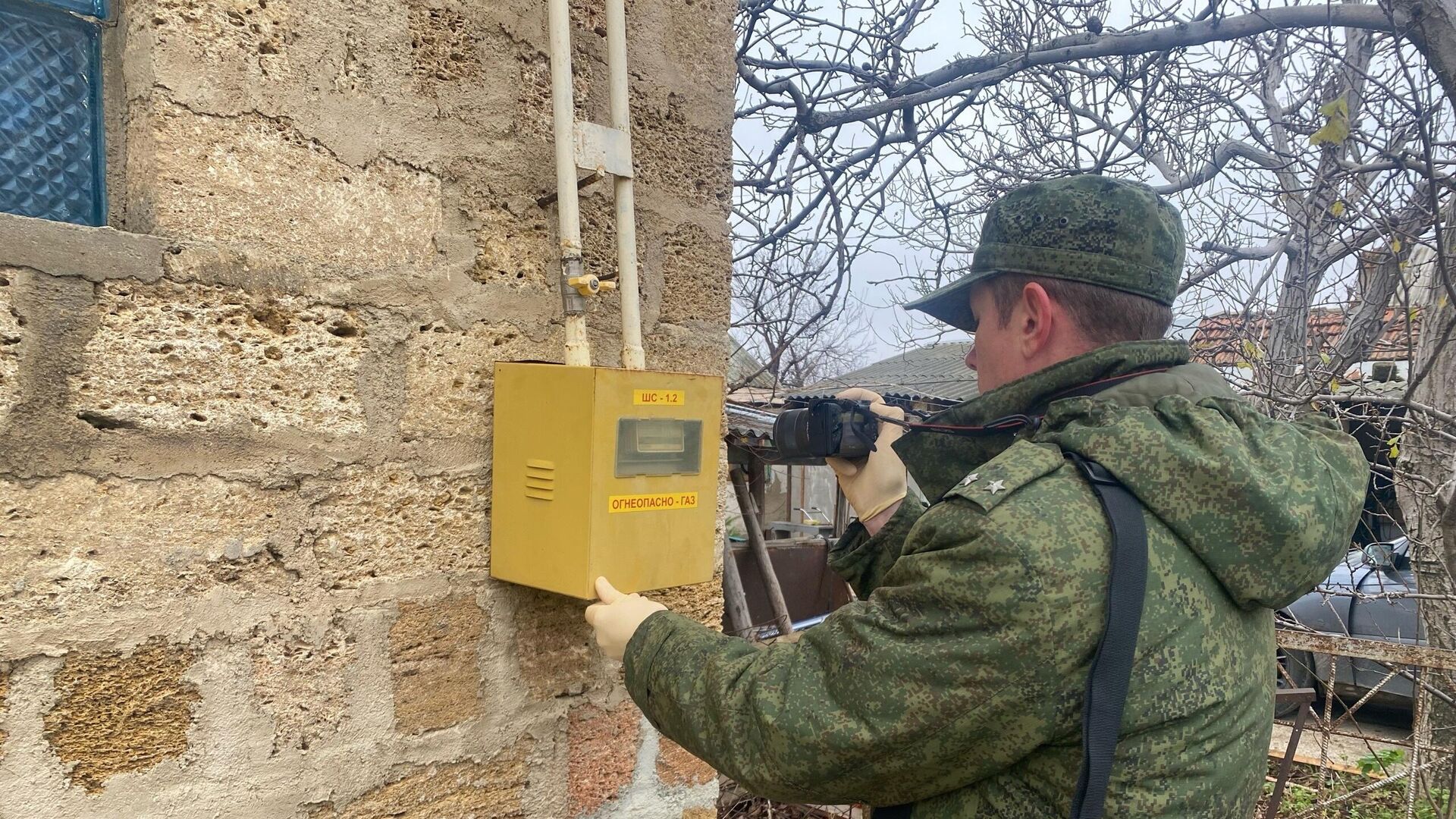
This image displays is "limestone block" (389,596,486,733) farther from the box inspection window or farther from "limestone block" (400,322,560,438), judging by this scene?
the box inspection window

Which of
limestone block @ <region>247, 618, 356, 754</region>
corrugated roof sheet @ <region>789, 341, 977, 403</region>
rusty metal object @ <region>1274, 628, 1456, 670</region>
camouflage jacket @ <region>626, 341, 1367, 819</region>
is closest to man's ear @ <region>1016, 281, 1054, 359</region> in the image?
camouflage jacket @ <region>626, 341, 1367, 819</region>

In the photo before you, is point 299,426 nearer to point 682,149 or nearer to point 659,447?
point 659,447

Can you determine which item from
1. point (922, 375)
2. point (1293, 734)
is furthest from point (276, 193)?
point (922, 375)

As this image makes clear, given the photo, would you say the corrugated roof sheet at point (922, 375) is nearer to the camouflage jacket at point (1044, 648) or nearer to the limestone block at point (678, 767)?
the limestone block at point (678, 767)

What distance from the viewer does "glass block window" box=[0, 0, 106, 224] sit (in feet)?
3.95

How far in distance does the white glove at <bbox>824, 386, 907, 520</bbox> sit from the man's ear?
39 cm

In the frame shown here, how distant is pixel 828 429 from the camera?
1.81 meters

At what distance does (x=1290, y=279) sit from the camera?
550 cm

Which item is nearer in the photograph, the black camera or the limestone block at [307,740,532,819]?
the limestone block at [307,740,532,819]

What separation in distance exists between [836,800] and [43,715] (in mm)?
962

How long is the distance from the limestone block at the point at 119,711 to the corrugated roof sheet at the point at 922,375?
10294mm

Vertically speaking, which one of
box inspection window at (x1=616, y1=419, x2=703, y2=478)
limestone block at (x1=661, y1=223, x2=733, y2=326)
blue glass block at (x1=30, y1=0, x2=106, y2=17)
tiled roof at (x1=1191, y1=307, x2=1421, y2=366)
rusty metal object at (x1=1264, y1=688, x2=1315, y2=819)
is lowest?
rusty metal object at (x1=1264, y1=688, x2=1315, y2=819)

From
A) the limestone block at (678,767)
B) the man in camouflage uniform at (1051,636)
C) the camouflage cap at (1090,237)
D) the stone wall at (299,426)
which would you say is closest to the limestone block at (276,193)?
the stone wall at (299,426)

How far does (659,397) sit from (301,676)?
25.2 inches
